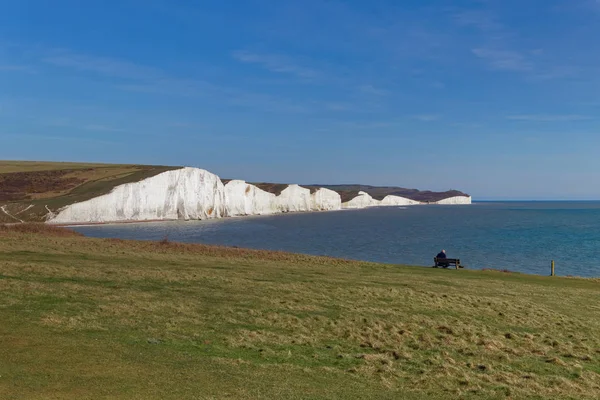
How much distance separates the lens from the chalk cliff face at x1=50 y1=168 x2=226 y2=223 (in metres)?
95.5

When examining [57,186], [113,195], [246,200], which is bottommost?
[246,200]

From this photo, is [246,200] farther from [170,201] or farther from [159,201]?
[159,201]

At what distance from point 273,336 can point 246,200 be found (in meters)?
138

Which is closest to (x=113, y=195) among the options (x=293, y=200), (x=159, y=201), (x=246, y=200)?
(x=159, y=201)

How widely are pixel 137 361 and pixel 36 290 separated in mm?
8444

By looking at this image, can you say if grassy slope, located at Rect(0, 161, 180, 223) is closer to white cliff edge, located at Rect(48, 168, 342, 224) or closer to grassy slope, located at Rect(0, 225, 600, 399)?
white cliff edge, located at Rect(48, 168, 342, 224)

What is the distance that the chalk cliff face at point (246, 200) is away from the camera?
462ft

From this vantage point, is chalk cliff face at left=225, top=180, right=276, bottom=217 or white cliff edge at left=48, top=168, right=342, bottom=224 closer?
white cliff edge at left=48, top=168, right=342, bottom=224

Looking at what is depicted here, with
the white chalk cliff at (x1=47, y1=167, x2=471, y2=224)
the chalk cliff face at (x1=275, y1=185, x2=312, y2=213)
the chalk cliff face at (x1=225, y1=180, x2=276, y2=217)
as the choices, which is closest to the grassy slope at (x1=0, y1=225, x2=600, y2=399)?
the white chalk cliff at (x1=47, y1=167, x2=471, y2=224)

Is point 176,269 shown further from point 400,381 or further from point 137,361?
point 400,381

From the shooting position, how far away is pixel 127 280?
802 inches

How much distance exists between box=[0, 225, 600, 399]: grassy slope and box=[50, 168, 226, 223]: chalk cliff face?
74.3 meters

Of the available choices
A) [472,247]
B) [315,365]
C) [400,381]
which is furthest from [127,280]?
[472,247]

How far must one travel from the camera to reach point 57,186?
10462 centimetres
